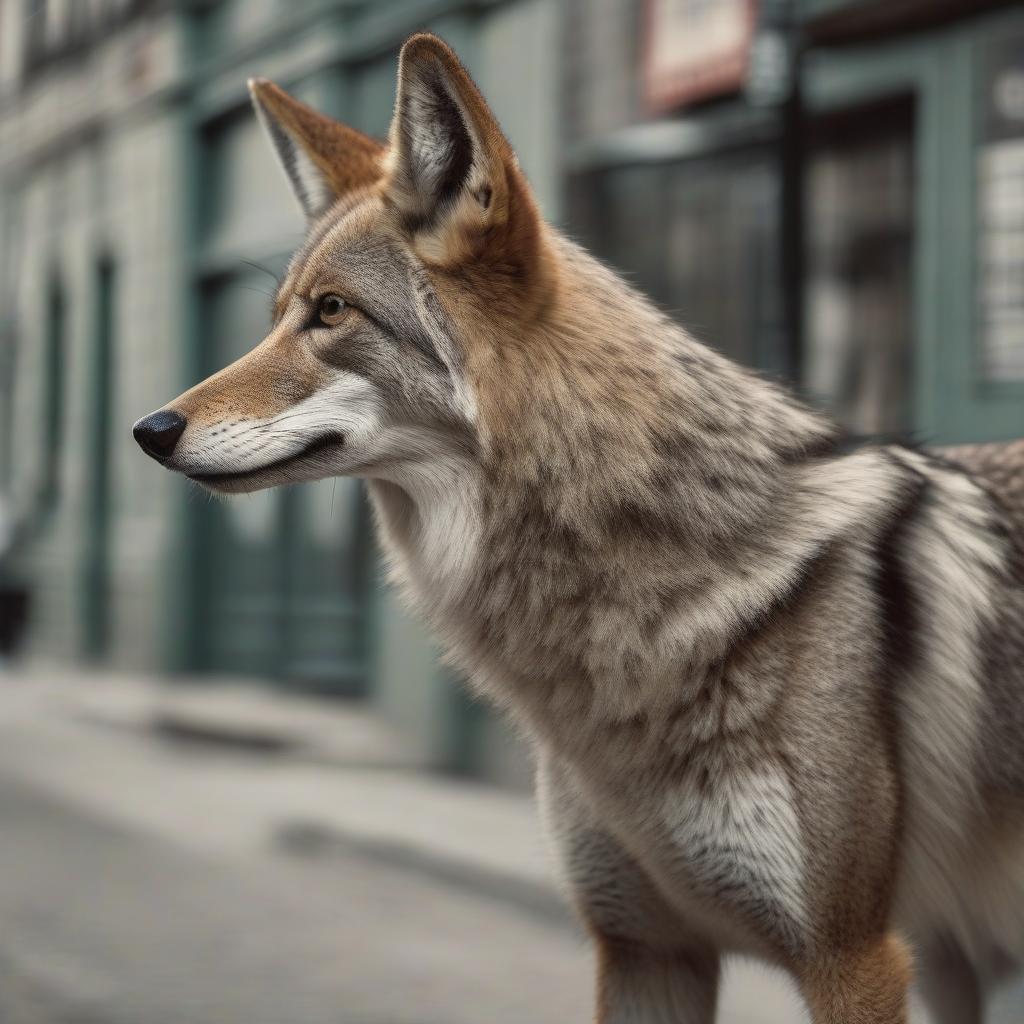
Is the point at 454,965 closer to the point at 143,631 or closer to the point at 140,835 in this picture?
the point at 140,835

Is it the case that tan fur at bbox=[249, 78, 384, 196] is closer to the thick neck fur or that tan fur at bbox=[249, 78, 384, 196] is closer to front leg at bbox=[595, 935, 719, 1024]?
the thick neck fur

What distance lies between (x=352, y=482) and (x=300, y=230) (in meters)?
2.24

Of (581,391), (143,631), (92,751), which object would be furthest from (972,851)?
(143,631)

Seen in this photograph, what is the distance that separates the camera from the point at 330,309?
3.38 metres

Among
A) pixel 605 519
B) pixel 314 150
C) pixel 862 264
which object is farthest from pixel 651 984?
pixel 862 264

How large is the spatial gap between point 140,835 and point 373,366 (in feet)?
22.1

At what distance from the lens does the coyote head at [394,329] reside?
128 inches

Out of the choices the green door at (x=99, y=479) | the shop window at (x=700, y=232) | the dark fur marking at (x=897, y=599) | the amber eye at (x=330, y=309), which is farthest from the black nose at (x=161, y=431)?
the green door at (x=99, y=479)

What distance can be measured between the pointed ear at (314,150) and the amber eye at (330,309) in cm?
45

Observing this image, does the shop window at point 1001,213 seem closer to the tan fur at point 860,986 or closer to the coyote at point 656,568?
the coyote at point 656,568

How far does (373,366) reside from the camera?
3328 millimetres

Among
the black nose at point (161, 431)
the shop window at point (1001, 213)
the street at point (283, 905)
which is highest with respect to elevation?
the shop window at point (1001, 213)

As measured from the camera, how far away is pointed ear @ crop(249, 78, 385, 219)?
12.3ft

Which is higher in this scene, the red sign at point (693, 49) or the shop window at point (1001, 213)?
the red sign at point (693, 49)
